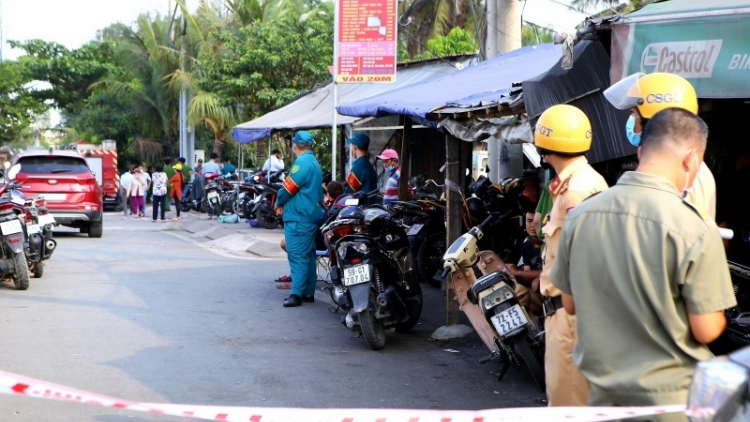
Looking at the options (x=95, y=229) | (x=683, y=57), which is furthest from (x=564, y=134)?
(x=95, y=229)

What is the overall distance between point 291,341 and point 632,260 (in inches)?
218

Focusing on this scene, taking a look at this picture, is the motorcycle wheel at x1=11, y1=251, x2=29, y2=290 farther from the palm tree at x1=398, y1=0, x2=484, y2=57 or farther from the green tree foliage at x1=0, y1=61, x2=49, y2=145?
the green tree foliage at x1=0, y1=61, x2=49, y2=145

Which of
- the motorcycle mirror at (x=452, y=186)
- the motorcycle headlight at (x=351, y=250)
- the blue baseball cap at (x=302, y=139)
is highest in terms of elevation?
the blue baseball cap at (x=302, y=139)

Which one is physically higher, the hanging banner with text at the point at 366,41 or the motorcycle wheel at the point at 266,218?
the hanging banner with text at the point at 366,41

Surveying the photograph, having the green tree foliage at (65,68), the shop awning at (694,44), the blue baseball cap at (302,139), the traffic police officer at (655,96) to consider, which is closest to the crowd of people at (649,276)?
the traffic police officer at (655,96)

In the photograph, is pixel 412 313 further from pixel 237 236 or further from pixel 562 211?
pixel 237 236

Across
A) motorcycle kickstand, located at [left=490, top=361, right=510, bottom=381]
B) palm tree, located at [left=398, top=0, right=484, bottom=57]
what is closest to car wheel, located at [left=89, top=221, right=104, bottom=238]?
motorcycle kickstand, located at [left=490, top=361, right=510, bottom=381]

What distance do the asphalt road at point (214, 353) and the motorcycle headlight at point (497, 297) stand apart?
66 cm

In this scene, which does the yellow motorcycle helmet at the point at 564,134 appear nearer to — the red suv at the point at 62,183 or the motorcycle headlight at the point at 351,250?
the motorcycle headlight at the point at 351,250

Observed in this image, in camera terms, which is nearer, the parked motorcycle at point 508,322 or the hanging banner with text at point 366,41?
the parked motorcycle at point 508,322

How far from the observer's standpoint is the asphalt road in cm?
607

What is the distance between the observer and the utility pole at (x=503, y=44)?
1038 cm

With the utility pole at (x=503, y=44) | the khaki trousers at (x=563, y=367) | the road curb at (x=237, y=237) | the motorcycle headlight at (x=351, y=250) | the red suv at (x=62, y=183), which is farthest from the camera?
the red suv at (x=62, y=183)

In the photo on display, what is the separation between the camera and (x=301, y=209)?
9.86 meters
